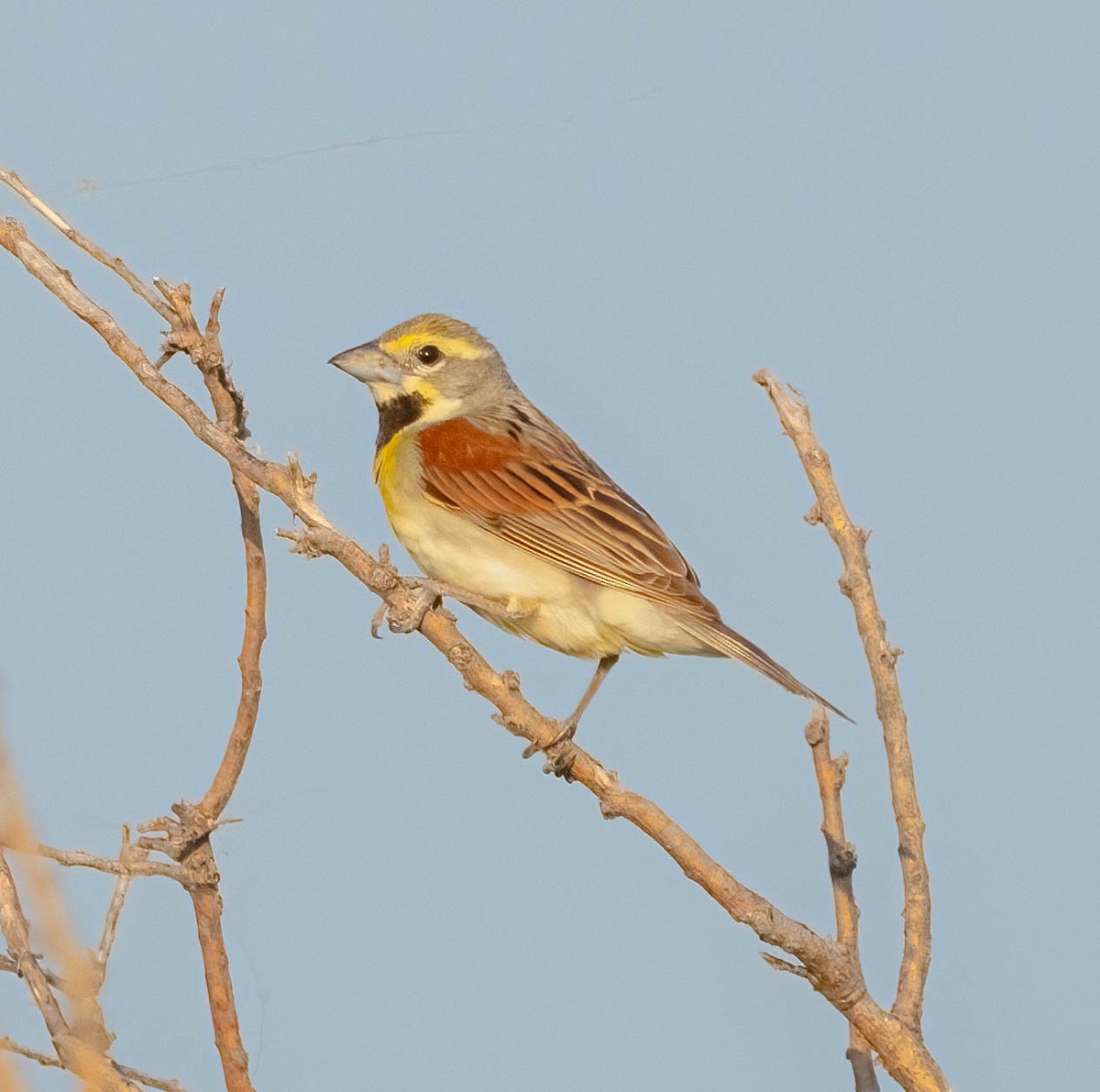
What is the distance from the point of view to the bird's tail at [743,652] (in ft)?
14.1

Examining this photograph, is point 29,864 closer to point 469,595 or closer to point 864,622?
point 864,622

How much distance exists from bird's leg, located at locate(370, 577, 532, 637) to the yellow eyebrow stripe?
1168mm

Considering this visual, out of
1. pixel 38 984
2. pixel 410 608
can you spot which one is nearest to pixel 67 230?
pixel 410 608

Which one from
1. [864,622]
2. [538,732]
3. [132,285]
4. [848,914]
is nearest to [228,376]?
[132,285]

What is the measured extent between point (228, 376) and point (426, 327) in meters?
2.30

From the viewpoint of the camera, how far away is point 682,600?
4.74 m

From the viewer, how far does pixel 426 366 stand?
579cm

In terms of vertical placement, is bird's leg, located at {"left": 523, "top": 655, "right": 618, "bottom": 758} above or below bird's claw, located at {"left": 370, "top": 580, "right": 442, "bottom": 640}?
above

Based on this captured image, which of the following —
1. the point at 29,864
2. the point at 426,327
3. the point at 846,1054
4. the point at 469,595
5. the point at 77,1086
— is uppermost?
the point at 426,327

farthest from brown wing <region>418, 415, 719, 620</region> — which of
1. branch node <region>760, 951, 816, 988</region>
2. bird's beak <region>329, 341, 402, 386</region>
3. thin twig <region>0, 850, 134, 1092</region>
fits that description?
thin twig <region>0, 850, 134, 1092</region>

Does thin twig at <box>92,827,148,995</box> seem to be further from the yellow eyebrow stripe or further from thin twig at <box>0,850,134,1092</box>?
the yellow eyebrow stripe

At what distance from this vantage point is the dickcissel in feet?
15.8

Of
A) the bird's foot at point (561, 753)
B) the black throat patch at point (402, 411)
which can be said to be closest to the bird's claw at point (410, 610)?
the bird's foot at point (561, 753)

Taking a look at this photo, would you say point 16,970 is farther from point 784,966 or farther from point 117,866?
point 784,966
